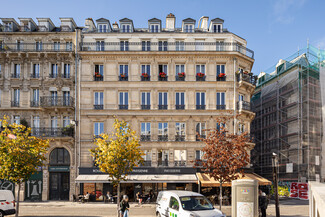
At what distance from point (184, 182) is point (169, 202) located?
1360 centimetres

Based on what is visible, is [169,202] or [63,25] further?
[63,25]

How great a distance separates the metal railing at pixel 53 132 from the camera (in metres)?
29.3

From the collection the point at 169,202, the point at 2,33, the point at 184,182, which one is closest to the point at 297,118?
the point at 184,182

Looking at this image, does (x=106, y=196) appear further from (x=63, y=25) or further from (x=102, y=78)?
(x=63, y=25)

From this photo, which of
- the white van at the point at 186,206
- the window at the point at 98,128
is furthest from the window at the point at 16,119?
the white van at the point at 186,206

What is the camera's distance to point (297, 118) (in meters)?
33.8

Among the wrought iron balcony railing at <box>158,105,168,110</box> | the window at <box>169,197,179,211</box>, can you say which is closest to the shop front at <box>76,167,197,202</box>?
the wrought iron balcony railing at <box>158,105,168,110</box>

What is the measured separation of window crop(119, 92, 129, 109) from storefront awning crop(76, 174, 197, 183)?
6.52m

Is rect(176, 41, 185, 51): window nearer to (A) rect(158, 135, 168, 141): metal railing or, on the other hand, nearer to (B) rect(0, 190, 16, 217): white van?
(A) rect(158, 135, 168, 141): metal railing

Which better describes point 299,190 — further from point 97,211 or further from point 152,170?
point 97,211

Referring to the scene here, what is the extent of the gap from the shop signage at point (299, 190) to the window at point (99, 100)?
2098cm

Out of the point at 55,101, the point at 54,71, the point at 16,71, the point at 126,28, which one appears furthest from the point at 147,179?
the point at 16,71

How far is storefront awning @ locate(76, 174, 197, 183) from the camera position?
90.2 ft

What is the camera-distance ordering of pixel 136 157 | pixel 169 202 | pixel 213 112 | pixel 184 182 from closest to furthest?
pixel 169 202 < pixel 136 157 < pixel 184 182 < pixel 213 112
